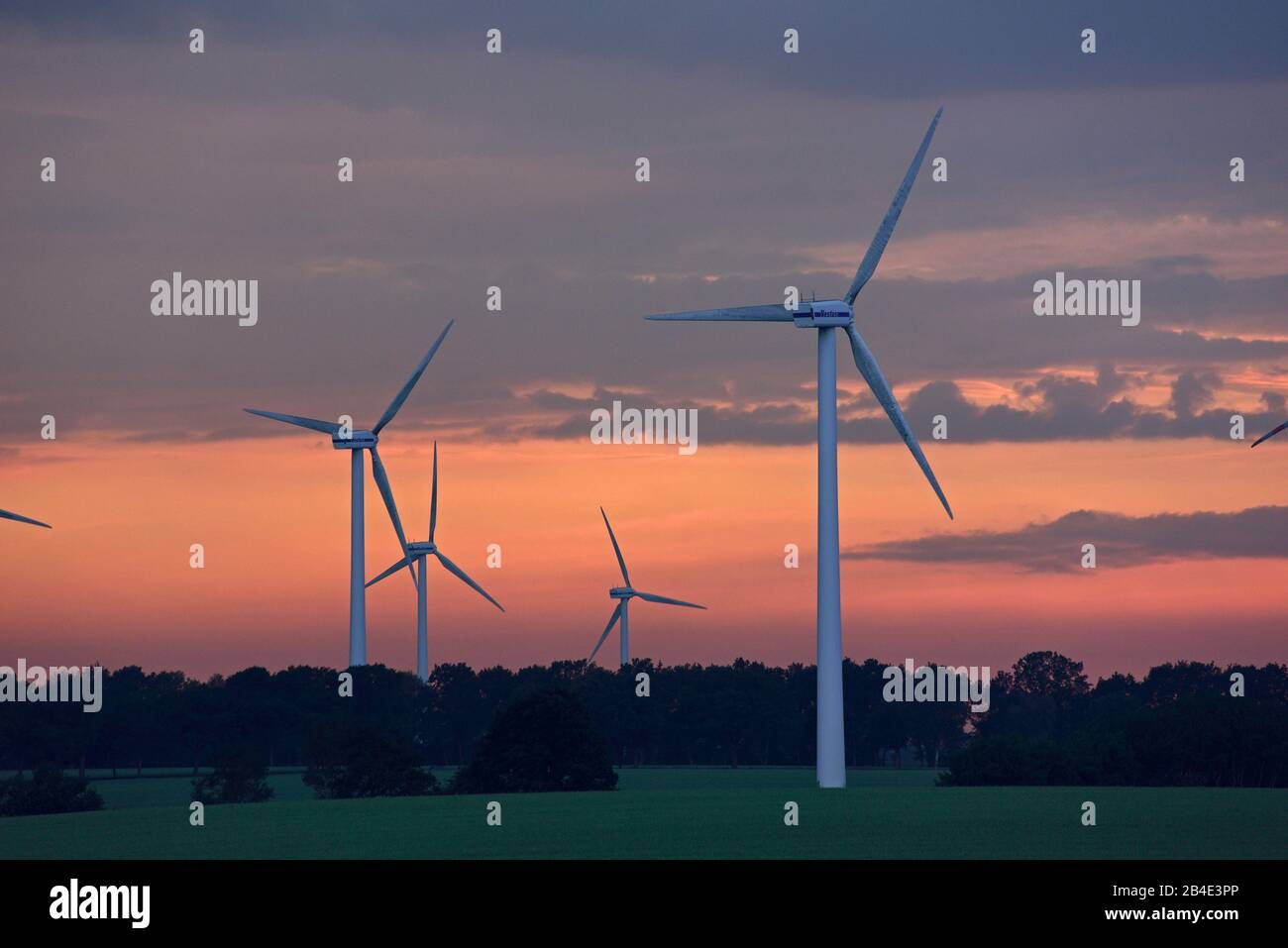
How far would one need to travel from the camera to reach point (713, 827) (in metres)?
71.6

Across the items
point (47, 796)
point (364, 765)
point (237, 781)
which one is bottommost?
point (47, 796)

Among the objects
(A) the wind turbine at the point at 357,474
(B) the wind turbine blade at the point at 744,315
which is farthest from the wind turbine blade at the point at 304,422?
(B) the wind turbine blade at the point at 744,315

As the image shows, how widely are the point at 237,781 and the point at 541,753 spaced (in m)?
20.1

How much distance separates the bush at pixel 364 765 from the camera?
11975 centimetres

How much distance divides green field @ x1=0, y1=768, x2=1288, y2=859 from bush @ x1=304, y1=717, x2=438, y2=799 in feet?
76.8

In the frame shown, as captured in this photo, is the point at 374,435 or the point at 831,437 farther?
the point at 374,435

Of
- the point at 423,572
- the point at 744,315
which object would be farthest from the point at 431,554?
the point at 744,315

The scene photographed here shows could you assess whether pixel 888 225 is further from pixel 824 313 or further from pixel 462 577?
pixel 462 577

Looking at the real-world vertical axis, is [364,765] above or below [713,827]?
below

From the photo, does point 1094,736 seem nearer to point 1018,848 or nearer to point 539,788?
point 539,788
